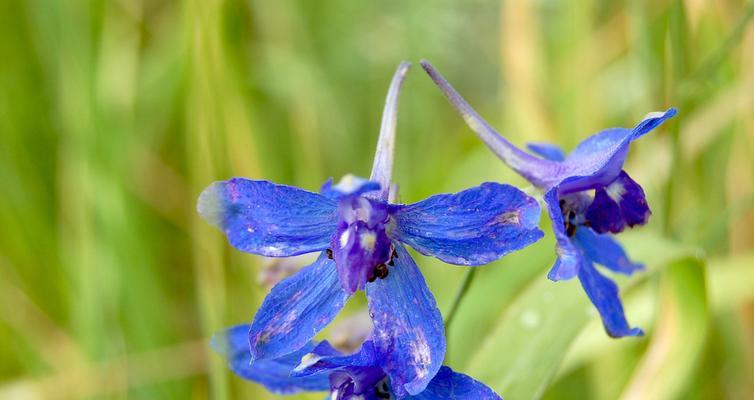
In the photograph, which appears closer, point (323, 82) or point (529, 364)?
point (529, 364)

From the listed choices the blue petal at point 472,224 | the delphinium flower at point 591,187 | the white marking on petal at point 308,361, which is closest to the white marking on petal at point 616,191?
the delphinium flower at point 591,187

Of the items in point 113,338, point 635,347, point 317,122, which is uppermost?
point 317,122

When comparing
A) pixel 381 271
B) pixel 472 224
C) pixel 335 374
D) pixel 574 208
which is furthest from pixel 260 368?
pixel 574 208

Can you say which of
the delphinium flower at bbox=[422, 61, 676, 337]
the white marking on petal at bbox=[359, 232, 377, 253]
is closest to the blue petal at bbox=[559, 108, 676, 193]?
the delphinium flower at bbox=[422, 61, 676, 337]

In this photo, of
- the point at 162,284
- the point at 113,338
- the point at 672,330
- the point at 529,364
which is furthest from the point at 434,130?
A: the point at 529,364

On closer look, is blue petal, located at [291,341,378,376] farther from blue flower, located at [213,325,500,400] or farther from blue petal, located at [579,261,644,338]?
blue petal, located at [579,261,644,338]

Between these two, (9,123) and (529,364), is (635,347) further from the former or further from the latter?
(9,123)

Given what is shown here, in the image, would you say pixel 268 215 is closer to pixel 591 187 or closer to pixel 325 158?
pixel 591 187

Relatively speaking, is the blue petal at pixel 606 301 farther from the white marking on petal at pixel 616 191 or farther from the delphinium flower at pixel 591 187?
the white marking on petal at pixel 616 191
